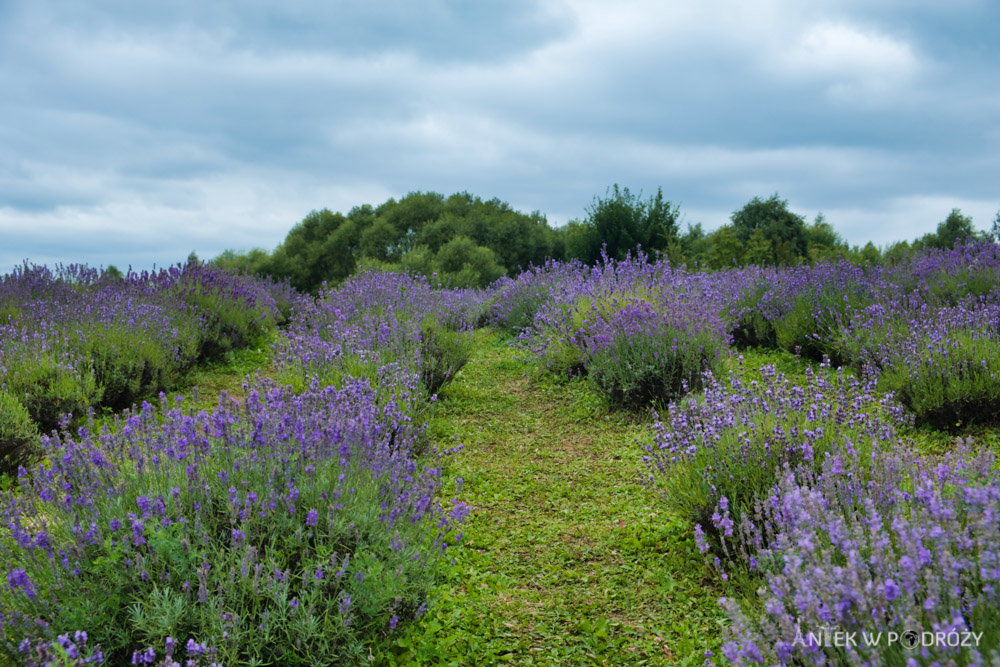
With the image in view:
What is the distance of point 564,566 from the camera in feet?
12.6

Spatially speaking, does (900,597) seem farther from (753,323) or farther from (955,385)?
(753,323)

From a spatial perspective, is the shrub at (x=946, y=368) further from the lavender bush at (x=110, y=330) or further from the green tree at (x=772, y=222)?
the green tree at (x=772, y=222)

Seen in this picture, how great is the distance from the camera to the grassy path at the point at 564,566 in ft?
10.1

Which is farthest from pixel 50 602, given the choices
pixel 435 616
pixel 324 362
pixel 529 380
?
pixel 529 380

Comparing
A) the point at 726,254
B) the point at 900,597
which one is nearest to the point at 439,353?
the point at 900,597

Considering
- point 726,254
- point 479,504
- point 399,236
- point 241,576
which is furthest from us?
point 399,236

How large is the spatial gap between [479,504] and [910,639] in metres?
3.24

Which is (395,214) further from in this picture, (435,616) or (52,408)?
(435,616)

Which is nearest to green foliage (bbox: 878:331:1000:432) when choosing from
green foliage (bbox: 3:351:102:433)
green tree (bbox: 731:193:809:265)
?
green foliage (bbox: 3:351:102:433)

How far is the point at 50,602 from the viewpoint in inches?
98.8

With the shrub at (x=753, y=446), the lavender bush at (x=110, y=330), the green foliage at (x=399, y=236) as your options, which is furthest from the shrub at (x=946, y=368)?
the green foliage at (x=399, y=236)

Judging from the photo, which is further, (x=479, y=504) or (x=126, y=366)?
(x=126, y=366)

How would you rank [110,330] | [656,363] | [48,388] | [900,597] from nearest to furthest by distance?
[900,597]
[48,388]
[656,363]
[110,330]

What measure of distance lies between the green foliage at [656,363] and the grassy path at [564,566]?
14.5 inches
